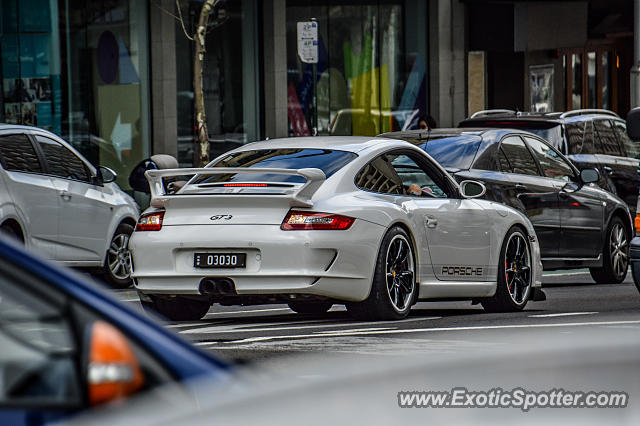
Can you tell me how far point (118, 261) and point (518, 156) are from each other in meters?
4.22

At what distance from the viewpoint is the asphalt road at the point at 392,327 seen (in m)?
8.42

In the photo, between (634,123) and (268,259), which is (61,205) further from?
(634,123)

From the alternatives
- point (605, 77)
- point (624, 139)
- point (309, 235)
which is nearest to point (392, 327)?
point (309, 235)

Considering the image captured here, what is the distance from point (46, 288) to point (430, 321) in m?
7.94

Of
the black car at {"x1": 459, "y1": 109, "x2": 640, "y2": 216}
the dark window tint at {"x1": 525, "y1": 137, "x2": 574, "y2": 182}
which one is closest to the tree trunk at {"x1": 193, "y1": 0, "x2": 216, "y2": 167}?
the black car at {"x1": 459, "y1": 109, "x2": 640, "y2": 216}

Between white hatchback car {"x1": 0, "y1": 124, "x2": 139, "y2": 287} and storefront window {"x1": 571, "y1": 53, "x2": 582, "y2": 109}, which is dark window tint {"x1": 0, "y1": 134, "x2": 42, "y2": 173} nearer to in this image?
white hatchback car {"x1": 0, "y1": 124, "x2": 139, "y2": 287}

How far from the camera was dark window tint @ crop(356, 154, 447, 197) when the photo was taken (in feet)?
33.6

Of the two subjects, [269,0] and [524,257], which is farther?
[269,0]

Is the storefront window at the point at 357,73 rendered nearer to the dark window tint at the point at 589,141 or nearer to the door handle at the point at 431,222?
the dark window tint at the point at 589,141

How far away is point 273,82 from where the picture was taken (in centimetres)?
2769

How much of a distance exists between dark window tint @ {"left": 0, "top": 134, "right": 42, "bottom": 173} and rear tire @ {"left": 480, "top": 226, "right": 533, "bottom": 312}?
4277mm

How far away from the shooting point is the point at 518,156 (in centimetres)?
1342

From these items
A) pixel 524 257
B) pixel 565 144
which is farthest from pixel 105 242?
pixel 565 144

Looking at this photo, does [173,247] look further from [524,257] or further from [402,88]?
[402,88]
